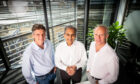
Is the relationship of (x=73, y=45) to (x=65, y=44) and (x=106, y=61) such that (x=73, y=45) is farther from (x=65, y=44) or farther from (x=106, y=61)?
(x=106, y=61)

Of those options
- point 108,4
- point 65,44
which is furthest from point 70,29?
point 108,4

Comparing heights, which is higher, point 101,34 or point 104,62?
point 101,34

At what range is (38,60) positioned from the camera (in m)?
1.22

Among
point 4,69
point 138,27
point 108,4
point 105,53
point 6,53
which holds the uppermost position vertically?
point 108,4

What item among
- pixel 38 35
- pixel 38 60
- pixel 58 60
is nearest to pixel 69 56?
pixel 58 60

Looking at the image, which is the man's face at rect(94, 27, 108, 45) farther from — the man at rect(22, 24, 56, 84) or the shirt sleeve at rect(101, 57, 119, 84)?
the man at rect(22, 24, 56, 84)

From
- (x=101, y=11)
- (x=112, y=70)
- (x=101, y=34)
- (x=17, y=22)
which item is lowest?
(x=112, y=70)

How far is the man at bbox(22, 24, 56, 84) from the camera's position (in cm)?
112

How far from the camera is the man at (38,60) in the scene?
44.1 inches

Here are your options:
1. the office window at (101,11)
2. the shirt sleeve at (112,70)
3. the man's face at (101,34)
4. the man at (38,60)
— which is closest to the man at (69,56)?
the man at (38,60)

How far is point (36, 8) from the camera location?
2.23 meters

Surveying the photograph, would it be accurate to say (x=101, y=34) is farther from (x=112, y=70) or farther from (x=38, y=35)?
(x=38, y=35)

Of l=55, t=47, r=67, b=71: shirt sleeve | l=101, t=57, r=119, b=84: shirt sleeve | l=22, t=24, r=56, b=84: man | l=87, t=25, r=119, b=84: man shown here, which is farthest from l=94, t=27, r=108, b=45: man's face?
l=22, t=24, r=56, b=84: man

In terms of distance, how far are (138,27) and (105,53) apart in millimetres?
1897
